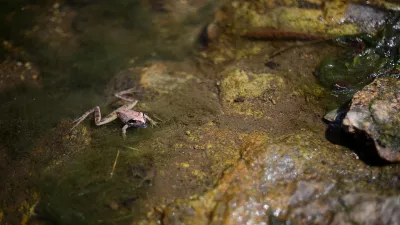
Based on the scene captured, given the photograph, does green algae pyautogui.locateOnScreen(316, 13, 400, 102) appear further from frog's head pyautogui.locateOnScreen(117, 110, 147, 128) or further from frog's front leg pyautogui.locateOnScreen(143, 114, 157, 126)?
frog's head pyautogui.locateOnScreen(117, 110, 147, 128)

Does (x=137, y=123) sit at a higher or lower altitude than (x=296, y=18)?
lower

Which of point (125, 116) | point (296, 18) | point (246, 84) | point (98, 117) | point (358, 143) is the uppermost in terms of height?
point (296, 18)

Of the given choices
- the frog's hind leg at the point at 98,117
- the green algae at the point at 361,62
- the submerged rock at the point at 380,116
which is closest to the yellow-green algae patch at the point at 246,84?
the green algae at the point at 361,62

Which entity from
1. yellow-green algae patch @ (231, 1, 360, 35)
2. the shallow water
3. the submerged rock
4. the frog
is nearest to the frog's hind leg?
the frog

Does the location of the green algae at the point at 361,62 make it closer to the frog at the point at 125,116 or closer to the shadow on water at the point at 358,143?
the shadow on water at the point at 358,143

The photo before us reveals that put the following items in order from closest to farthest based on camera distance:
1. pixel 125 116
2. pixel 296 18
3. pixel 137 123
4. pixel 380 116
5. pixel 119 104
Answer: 1. pixel 380 116
2. pixel 137 123
3. pixel 125 116
4. pixel 119 104
5. pixel 296 18

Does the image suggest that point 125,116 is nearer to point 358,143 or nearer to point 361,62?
point 358,143

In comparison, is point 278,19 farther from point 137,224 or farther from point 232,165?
point 137,224

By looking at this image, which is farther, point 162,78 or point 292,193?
point 162,78

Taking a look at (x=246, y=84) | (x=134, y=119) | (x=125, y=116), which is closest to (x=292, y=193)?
(x=246, y=84)
